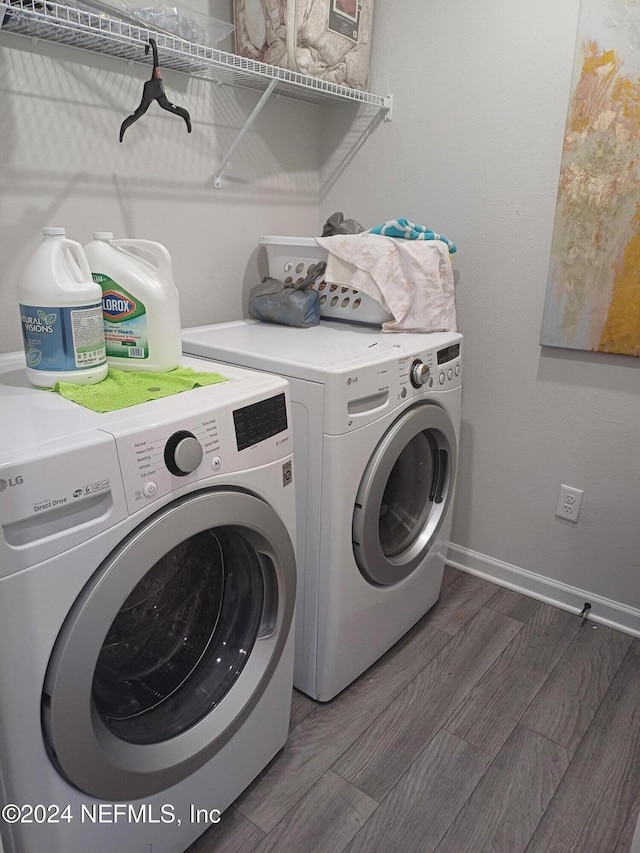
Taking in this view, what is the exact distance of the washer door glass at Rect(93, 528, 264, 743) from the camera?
3.67 ft

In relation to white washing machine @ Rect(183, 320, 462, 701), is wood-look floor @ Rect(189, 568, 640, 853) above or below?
below

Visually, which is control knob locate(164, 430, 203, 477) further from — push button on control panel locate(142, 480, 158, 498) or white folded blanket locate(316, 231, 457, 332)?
white folded blanket locate(316, 231, 457, 332)

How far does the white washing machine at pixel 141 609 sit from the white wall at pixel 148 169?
42 centimetres

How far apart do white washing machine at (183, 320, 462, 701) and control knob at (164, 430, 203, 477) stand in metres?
0.42

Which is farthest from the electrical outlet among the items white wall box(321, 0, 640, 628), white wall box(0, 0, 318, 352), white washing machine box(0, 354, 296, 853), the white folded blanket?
white wall box(0, 0, 318, 352)

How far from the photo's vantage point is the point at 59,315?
3.59ft

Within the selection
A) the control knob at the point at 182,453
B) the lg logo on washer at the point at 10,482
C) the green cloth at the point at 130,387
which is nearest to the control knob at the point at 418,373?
the green cloth at the point at 130,387

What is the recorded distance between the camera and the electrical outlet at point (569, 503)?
77.2 inches

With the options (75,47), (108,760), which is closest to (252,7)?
(75,47)

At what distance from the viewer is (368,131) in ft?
→ 6.99

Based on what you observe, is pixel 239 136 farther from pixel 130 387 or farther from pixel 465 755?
pixel 465 755

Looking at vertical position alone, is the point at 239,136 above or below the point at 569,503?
above

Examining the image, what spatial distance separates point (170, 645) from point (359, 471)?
572mm

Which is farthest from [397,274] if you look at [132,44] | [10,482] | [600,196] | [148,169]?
[10,482]
